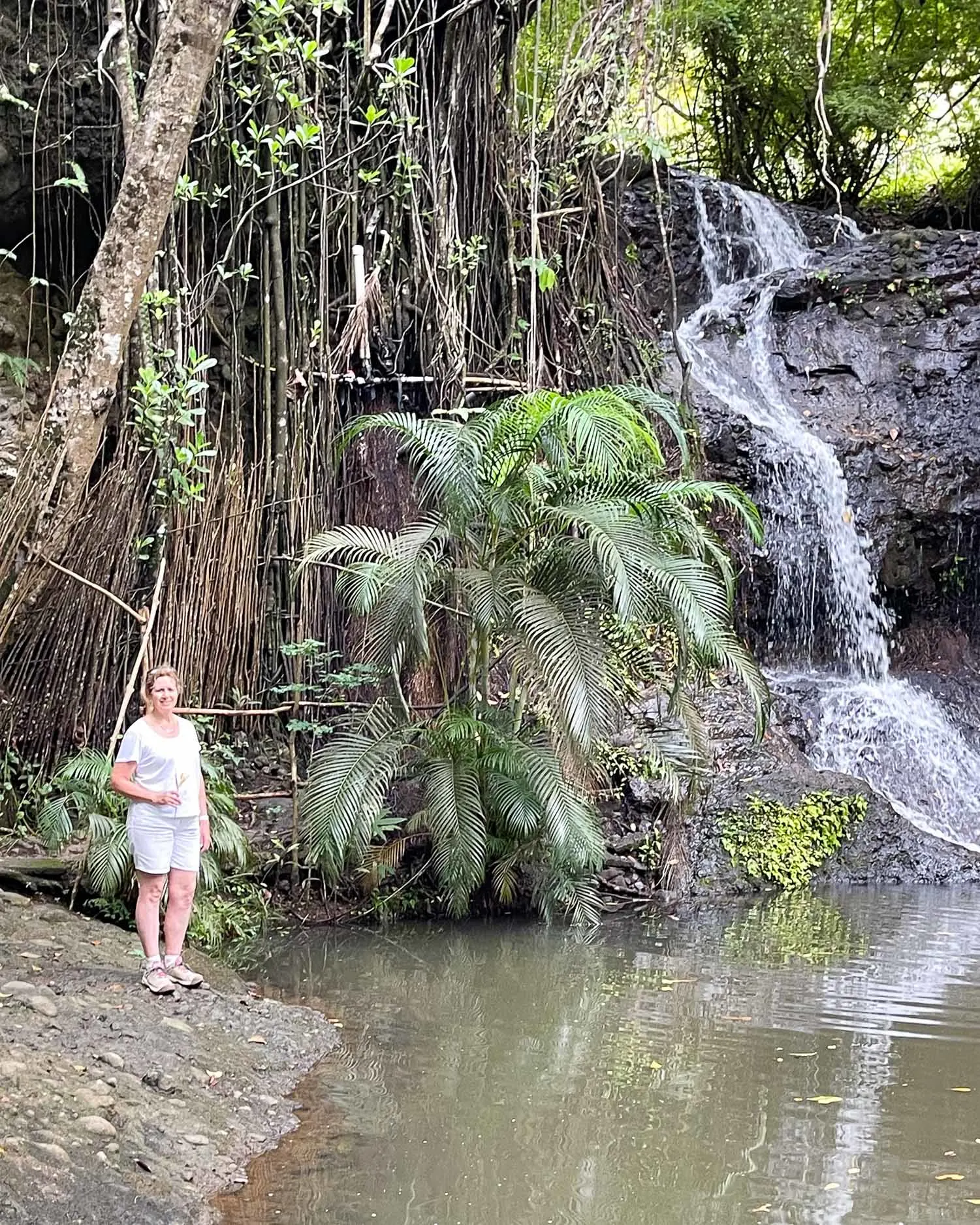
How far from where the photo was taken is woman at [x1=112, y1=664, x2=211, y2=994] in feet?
14.9

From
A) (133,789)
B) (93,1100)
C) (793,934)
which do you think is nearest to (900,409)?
(793,934)

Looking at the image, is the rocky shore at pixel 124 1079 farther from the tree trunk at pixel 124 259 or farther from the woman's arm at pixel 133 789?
the tree trunk at pixel 124 259

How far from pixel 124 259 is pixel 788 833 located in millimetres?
4817

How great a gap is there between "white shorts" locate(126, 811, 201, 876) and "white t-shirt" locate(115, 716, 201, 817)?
2cm

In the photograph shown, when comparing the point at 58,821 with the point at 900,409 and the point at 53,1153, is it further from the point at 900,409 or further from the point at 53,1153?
the point at 900,409

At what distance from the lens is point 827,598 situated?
9.54 meters

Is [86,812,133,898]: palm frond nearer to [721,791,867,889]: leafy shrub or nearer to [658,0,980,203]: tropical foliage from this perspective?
[721,791,867,889]: leafy shrub

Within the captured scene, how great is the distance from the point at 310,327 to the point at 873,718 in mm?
4546

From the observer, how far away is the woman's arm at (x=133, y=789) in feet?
14.8

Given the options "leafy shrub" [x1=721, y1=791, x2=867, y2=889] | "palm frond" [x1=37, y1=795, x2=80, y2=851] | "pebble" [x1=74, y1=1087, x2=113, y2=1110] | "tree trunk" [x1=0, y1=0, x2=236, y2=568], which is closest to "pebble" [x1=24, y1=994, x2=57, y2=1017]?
"pebble" [x1=74, y1=1087, x2=113, y2=1110]

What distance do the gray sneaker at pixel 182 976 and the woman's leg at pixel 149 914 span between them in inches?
2.9

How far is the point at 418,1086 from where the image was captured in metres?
4.04

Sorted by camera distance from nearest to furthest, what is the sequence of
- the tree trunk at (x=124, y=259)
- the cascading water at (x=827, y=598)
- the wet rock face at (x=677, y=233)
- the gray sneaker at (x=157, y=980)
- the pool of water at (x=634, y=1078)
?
the pool of water at (x=634, y=1078) < the gray sneaker at (x=157, y=980) < the tree trunk at (x=124, y=259) < the cascading water at (x=827, y=598) < the wet rock face at (x=677, y=233)

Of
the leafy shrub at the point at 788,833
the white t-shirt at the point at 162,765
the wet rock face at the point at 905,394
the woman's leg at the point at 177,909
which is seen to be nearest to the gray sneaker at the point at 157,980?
the woman's leg at the point at 177,909
